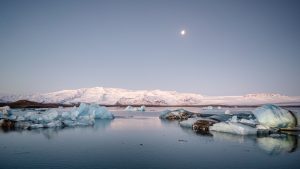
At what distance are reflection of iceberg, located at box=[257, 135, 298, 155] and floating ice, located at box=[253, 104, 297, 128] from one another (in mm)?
2491

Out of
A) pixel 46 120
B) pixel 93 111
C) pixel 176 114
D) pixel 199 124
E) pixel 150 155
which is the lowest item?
pixel 150 155

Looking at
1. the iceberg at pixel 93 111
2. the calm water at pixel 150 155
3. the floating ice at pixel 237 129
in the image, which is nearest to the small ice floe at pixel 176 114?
the iceberg at pixel 93 111

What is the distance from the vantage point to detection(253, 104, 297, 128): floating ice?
22.0 metres

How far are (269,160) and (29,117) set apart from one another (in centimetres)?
2564

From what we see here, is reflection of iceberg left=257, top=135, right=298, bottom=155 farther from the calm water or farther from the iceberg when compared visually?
the iceberg

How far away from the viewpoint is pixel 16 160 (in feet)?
38.7

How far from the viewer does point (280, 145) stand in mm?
16438

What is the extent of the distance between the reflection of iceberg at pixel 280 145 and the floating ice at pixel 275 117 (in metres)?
2.49

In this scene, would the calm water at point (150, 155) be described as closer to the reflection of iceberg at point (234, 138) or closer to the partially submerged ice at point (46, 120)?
the reflection of iceberg at point (234, 138)

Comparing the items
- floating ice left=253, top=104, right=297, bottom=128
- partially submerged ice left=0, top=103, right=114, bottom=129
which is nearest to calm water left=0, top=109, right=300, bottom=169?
floating ice left=253, top=104, right=297, bottom=128

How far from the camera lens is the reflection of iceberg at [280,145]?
1478cm

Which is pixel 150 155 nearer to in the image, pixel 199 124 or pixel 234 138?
pixel 234 138

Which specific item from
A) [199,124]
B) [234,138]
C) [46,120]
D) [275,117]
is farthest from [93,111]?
[275,117]

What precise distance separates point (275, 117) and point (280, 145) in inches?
240
